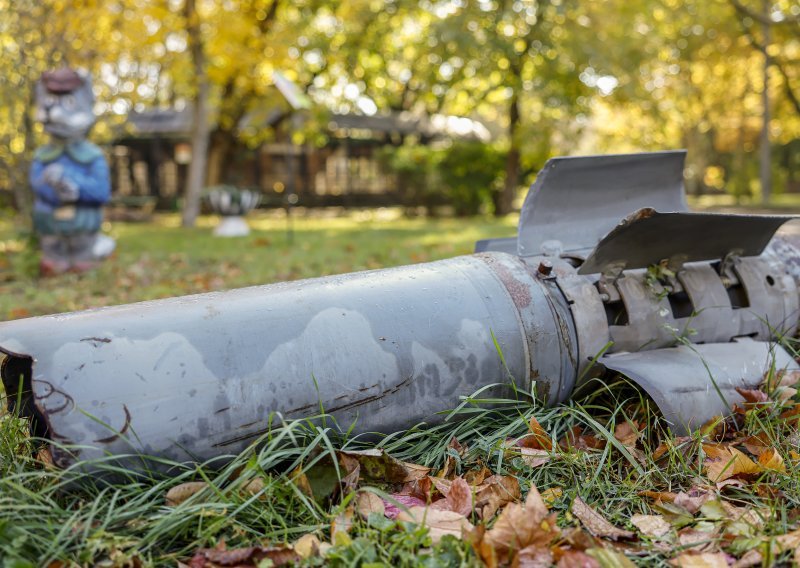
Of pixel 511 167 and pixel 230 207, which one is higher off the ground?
pixel 511 167

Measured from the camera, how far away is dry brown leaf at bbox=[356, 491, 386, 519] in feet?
5.85

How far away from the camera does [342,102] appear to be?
22531 mm

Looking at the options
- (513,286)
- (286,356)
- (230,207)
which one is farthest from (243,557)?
(230,207)

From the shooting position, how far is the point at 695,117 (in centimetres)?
2912

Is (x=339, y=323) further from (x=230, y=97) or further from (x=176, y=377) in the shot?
(x=230, y=97)

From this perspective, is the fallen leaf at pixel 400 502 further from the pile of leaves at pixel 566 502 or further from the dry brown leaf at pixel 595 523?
the dry brown leaf at pixel 595 523

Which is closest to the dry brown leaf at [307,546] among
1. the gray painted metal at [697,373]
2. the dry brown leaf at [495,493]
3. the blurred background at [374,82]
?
the dry brown leaf at [495,493]

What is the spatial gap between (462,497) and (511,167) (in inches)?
575

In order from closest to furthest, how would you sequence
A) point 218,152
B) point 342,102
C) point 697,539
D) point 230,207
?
point 697,539, point 230,207, point 218,152, point 342,102

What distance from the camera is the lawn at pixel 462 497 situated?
157 centimetres

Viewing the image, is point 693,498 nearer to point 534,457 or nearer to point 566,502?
point 566,502

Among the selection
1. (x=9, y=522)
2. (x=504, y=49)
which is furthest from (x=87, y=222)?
(x=504, y=49)

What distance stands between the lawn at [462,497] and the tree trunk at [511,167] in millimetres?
13319

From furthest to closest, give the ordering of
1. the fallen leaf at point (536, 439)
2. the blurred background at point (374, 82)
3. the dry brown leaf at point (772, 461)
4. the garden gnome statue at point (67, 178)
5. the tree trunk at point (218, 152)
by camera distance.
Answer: the tree trunk at point (218, 152) < the blurred background at point (374, 82) < the garden gnome statue at point (67, 178) < the fallen leaf at point (536, 439) < the dry brown leaf at point (772, 461)
